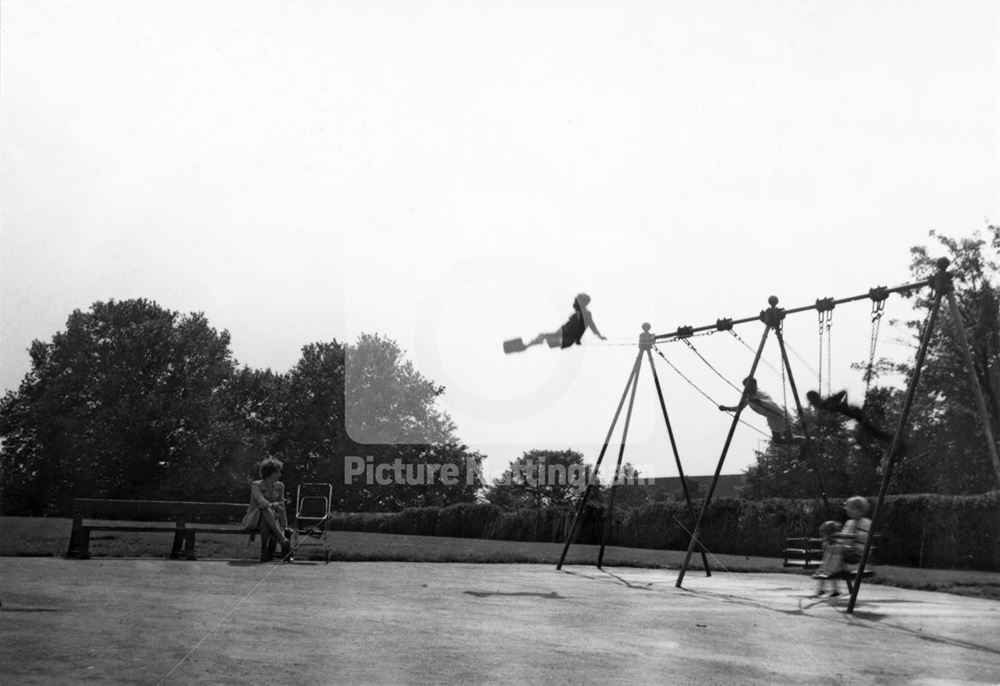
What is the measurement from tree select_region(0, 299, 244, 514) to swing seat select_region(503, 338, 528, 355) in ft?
133

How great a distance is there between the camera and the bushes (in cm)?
2152

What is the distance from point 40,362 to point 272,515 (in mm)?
45214

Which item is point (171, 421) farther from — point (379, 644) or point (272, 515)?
point (379, 644)

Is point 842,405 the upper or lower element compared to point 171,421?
lower

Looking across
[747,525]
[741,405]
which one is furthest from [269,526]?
[747,525]

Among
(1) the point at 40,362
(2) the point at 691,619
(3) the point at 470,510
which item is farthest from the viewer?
(1) the point at 40,362

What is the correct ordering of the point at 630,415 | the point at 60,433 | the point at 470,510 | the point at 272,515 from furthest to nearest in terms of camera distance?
1. the point at 60,433
2. the point at 470,510
3. the point at 630,415
4. the point at 272,515

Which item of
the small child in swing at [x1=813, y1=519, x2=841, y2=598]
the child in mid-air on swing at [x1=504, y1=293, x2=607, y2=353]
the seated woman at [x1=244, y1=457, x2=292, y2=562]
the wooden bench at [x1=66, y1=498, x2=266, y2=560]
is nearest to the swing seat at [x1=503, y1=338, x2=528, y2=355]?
the child in mid-air on swing at [x1=504, y1=293, x2=607, y2=353]

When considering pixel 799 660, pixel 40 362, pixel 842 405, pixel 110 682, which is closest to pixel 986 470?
pixel 842 405

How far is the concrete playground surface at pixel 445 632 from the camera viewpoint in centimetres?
520

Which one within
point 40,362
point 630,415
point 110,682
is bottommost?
point 110,682

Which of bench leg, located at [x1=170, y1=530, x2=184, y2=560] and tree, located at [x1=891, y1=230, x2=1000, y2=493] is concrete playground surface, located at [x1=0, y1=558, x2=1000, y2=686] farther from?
tree, located at [x1=891, y1=230, x2=1000, y2=493]

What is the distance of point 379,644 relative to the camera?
6.06 metres

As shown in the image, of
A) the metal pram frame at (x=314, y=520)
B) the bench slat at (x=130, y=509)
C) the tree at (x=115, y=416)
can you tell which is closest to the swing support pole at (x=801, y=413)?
the metal pram frame at (x=314, y=520)
